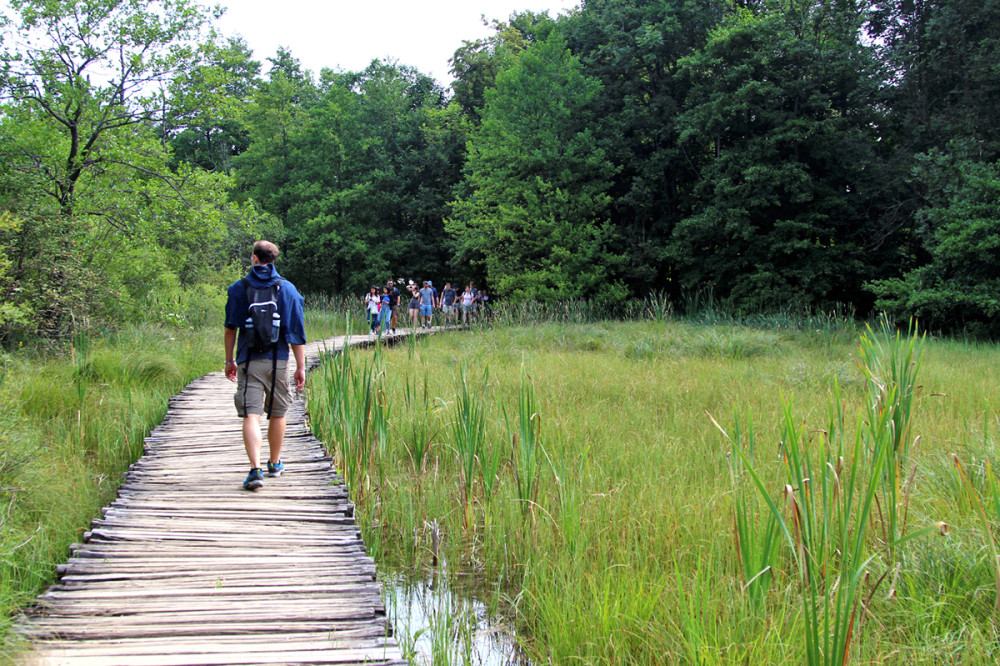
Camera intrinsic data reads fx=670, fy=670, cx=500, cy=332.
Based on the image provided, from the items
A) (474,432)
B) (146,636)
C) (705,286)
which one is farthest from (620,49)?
(146,636)

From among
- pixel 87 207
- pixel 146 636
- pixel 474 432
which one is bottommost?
pixel 146 636

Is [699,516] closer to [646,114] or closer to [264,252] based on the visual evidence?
[264,252]

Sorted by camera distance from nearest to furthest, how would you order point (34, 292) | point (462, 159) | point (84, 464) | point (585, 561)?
point (585, 561)
point (84, 464)
point (34, 292)
point (462, 159)

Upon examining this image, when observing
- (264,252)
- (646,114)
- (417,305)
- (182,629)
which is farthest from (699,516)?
(646,114)

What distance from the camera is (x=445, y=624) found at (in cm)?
310

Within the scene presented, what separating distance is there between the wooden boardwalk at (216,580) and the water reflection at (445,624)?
0.21m

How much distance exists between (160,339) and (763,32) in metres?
19.1

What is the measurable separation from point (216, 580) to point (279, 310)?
6.18ft

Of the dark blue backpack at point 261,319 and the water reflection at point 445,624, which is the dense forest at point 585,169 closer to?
the dark blue backpack at point 261,319

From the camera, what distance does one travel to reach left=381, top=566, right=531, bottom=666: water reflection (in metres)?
3.07

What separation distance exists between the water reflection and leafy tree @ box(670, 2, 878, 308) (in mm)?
18767

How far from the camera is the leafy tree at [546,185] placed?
2311 centimetres

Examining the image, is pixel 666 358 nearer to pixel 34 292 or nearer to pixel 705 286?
pixel 34 292

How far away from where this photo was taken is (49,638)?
2611 millimetres
